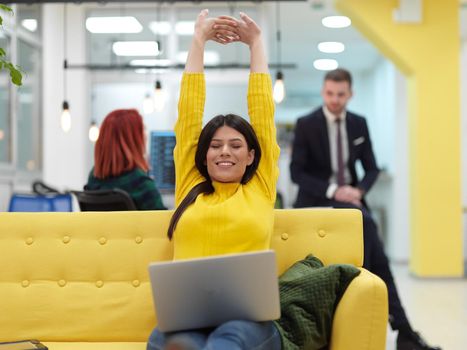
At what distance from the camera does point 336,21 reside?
9.64 metres

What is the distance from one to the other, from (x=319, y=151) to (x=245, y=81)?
5.64 metres

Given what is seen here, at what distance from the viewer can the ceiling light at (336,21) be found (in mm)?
9488

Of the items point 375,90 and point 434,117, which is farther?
point 375,90

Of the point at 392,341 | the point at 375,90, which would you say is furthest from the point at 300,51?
the point at 392,341

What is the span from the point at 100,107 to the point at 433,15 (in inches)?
178

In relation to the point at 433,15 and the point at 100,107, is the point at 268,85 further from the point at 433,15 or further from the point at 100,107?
the point at 100,107

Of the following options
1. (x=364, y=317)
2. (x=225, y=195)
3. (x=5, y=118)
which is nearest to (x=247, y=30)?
(x=225, y=195)

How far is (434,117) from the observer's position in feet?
25.9

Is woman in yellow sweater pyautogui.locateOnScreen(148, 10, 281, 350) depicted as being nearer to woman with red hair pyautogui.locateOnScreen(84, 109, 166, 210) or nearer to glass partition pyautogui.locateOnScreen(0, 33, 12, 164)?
woman with red hair pyautogui.locateOnScreen(84, 109, 166, 210)

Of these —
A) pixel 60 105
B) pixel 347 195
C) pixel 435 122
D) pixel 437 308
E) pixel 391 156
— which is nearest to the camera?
pixel 347 195

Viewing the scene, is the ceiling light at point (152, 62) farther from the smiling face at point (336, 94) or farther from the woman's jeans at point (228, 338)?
the woman's jeans at point (228, 338)

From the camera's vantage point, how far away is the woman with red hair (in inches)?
148

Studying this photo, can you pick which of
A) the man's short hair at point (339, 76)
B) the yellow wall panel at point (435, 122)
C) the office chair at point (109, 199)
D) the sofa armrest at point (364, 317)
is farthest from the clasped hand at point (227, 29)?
the yellow wall panel at point (435, 122)

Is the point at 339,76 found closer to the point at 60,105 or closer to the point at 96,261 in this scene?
the point at 96,261
